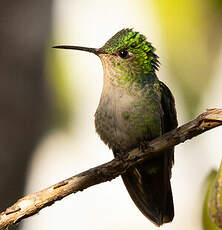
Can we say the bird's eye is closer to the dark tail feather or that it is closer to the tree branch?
the dark tail feather

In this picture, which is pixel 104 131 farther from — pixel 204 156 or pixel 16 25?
pixel 204 156

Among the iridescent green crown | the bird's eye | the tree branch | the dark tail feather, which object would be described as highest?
the iridescent green crown

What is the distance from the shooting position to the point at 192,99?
3.89 metres

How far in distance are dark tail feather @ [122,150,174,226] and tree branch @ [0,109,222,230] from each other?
677 mm

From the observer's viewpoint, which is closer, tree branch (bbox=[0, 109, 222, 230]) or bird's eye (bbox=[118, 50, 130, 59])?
tree branch (bbox=[0, 109, 222, 230])

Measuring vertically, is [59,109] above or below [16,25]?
below

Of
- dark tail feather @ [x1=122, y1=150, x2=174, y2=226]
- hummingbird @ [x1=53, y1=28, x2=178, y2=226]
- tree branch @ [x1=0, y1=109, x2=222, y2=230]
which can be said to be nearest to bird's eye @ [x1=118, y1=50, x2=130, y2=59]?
hummingbird @ [x1=53, y1=28, x2=178, y2=226]

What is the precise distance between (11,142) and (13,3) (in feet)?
4.14

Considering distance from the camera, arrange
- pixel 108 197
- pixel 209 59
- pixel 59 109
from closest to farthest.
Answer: pixel 209 59
pixel 59 109
pixel 108 197

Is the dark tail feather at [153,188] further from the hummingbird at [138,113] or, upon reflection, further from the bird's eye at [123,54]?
the bird's eye at [123,54]

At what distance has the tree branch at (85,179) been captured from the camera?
256 cm

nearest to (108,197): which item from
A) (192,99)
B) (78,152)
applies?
(78,152)

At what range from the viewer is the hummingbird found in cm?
343

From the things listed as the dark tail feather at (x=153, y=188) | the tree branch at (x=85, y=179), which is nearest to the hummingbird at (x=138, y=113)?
the dark tail feather at (x=153, y=188)
